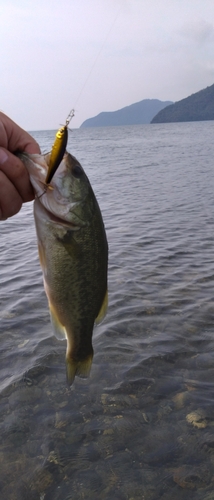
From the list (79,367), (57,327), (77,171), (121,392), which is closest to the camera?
(77,171)

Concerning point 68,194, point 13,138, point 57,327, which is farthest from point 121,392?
point 13,138

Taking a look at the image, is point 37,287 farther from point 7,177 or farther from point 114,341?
point 7,177

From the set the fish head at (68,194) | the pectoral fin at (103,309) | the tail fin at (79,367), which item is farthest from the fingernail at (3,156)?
the tail fin at (79,367)

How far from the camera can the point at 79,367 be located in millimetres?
3893

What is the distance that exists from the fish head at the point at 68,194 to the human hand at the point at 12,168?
0.39ft

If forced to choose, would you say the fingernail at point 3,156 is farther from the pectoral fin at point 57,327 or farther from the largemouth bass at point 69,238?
the pectoral fin at point 57,327

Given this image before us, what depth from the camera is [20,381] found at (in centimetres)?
684

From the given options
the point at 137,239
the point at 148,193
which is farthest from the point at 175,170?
the point at 137,239

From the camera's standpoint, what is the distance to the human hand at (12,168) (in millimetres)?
2684

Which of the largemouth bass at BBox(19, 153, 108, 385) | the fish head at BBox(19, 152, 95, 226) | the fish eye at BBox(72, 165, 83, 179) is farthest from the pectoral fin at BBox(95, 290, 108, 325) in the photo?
the fish eye at BBox(72, 165, 83, 179)

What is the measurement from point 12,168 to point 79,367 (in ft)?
6.67

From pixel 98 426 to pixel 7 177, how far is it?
422 cm

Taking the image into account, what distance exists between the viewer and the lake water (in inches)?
198

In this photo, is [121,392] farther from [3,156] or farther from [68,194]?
[3,156]
